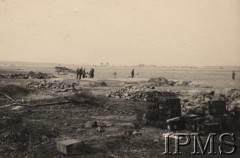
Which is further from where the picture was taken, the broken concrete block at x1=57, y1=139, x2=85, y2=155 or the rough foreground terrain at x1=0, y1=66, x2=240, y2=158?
the rough foreground terrain at x1=0, y1=66, x2=240, y2=158
